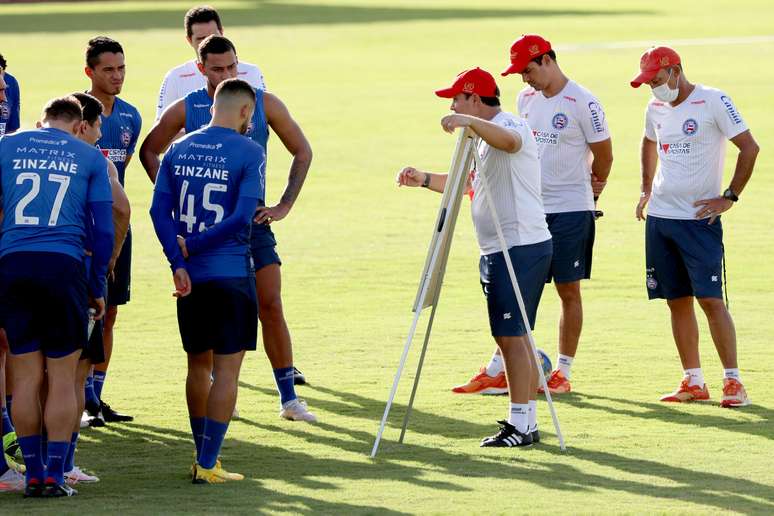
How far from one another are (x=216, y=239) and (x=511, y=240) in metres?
1.79

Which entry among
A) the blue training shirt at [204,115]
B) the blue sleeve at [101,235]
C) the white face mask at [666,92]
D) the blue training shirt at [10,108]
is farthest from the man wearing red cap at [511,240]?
the blue training shirt at [10,108]

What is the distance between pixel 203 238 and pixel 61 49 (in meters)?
39.2

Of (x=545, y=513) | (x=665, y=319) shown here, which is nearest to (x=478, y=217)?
(x=545, y=513)

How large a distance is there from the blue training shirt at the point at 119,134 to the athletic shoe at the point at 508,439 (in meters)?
2.76

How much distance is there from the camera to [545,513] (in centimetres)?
672

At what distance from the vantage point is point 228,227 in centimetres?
727

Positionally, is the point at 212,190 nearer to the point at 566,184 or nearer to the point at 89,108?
the point at 89,108

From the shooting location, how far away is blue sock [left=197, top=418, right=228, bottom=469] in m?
7.39

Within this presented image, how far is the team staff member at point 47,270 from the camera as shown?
710cm

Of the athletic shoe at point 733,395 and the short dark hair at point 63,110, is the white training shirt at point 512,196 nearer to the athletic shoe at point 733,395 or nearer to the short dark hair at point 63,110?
the athletic shoe at point 733,395

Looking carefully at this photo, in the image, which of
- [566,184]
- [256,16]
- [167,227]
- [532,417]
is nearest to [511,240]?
[532,417]

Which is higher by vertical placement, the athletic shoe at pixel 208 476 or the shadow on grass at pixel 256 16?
the shadow on grass at pixel 256 16

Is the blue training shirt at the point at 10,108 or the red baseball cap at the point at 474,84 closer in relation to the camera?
the red baseball cap at the point at 474,84

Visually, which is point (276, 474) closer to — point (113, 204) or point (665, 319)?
point (113, 204)
